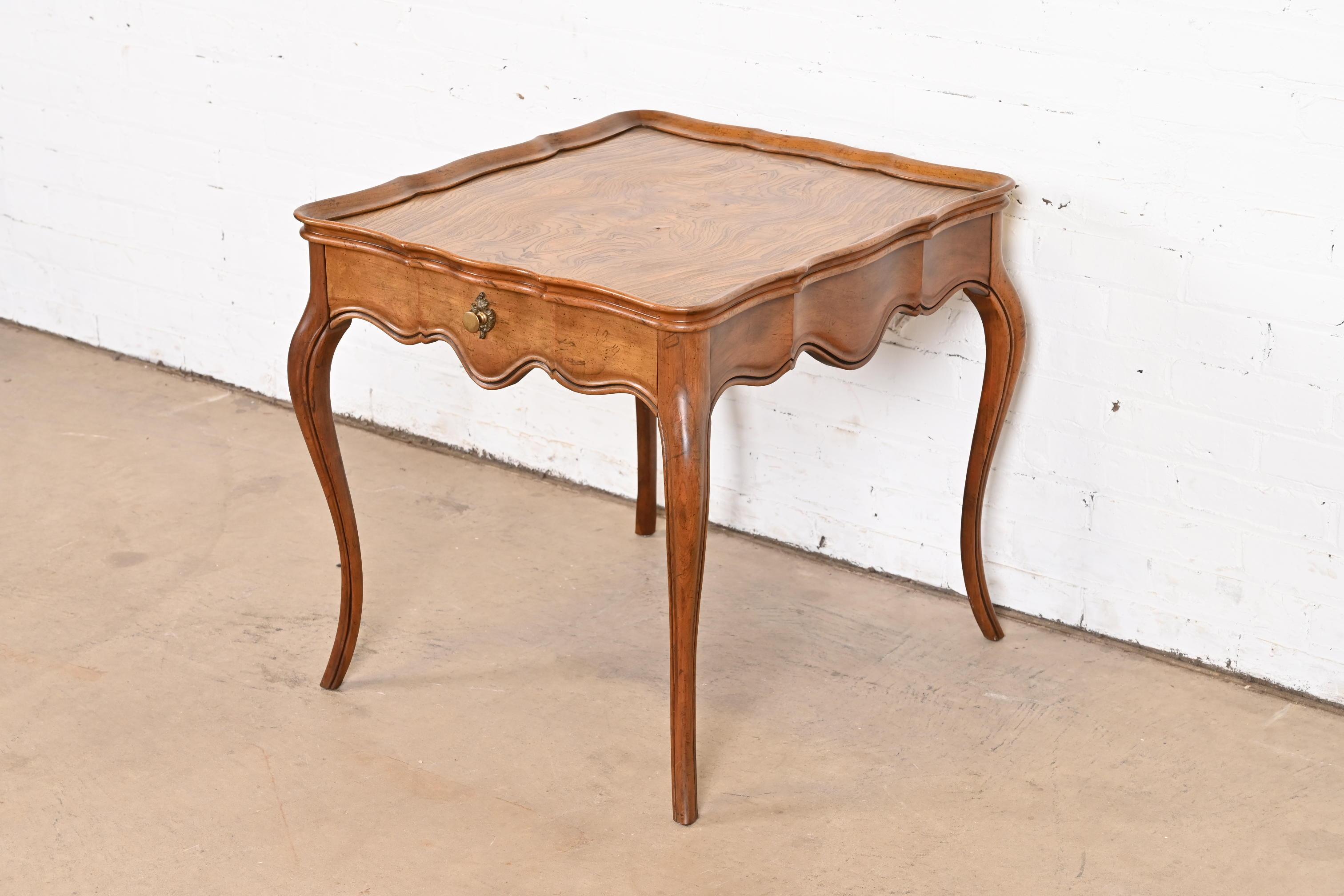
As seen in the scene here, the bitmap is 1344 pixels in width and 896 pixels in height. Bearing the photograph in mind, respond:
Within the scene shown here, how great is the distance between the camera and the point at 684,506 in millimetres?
1812

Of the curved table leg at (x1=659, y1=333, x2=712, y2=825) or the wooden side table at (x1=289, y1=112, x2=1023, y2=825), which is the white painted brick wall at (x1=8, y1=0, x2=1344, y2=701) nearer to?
the wooden side table at (x1=289, y1=112, x2=1023, y2=825)

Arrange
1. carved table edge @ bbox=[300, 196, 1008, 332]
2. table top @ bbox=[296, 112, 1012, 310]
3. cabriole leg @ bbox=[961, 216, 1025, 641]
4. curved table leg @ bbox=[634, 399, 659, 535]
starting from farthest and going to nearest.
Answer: curved table leg @ bbox=[634, 399, 659, 535] → cabriole leg @ bbox=[961, 216, 1025, 641] → table top @ bbox=[296, 112, 1012, 310] → carved table edge @ bbox=[300, 196, 1008, 332]

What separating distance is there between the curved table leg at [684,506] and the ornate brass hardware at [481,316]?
261 mm

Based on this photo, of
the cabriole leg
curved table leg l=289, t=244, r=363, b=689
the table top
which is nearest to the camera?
the table top

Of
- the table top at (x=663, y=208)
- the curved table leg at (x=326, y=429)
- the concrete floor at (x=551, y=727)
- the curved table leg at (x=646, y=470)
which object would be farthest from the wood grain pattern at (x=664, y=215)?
the concrete floor at (x=551, y=727)

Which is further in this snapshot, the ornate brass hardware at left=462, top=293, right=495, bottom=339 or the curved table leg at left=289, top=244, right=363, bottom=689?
the curved table leg at left=289, top=244, right=363, bottom=689

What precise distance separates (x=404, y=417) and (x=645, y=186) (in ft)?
3.86

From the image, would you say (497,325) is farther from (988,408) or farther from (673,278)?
(988,408)

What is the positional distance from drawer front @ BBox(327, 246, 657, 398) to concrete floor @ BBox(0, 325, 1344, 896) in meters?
0.61

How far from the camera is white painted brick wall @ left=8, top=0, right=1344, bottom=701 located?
2150 mm

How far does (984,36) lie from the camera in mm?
2271

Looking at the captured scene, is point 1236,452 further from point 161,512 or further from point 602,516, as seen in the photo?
point 161,512

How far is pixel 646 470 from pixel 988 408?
683mm

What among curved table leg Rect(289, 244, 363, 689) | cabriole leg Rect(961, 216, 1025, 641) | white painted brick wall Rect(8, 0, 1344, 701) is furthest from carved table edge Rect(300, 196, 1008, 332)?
white painted brick wall Rect(8, 0, 1344, 701)
